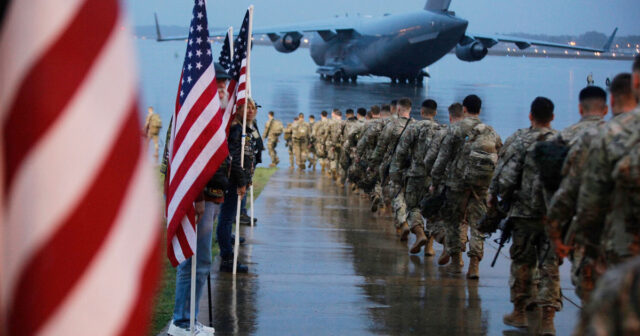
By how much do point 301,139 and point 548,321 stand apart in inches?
894

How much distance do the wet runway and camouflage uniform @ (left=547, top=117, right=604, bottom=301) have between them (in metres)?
2.03

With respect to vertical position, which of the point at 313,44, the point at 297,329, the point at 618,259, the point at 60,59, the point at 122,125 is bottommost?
the point at 297,329

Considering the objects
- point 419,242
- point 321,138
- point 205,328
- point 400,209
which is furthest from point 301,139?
point 205,328

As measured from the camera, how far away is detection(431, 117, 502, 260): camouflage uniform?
9.59 meters

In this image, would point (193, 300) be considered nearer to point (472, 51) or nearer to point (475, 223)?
point (475, 223)

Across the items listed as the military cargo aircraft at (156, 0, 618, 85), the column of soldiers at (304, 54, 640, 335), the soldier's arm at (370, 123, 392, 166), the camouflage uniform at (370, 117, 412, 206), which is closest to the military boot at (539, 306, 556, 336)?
the column of soldiers at (304, 54, 640, 335)

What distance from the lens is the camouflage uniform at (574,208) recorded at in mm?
5316

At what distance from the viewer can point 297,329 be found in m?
7.31

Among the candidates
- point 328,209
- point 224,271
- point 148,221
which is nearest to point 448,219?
point 224,271

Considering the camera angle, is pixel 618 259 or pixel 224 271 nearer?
pixel 618 259

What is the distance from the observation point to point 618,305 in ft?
6.05

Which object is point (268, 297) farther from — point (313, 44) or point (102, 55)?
point (313, 44)

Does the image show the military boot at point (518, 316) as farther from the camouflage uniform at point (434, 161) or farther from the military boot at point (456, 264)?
the camouflage uniform at point (434, 161)

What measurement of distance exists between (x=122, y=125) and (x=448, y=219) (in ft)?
28.2
